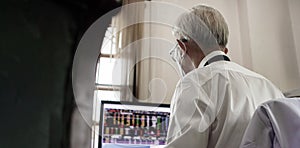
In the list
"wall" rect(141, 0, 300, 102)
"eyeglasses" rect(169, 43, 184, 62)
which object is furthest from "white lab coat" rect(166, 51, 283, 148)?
"wall" rect(141, 0, 300, 102)

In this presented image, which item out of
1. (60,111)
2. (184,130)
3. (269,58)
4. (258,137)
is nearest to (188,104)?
(184,130)

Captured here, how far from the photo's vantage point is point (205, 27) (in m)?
1.06

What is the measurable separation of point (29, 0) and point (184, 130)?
2.06 ft

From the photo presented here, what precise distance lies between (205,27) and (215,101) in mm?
303

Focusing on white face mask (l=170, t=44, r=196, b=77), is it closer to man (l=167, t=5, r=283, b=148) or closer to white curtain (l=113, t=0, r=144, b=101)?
man (l=167, t=5, r=283, b=148)

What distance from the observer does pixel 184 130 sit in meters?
0.84

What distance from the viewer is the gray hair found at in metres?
1.06

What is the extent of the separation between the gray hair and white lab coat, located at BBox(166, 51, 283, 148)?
15 centimetres

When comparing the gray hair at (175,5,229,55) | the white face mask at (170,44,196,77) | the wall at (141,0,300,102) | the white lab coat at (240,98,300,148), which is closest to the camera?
the white lab coat at (240,98,300,148)

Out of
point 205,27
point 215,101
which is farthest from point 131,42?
point 215,101

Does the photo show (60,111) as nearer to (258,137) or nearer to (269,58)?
(258,137)

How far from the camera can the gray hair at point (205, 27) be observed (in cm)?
106

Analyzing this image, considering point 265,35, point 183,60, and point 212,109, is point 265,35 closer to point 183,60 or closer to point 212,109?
point 183,60

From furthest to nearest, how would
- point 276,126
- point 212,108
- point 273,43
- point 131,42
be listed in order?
point 273,43 < point 131,42 < point 212,108 < point 276,126
